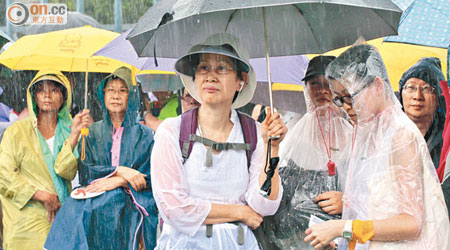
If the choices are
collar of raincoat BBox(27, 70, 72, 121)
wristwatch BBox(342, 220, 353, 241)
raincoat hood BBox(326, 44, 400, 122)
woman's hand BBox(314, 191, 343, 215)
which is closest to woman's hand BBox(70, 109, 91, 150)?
collar of raincoat BBox(27, 70, 72, 121)

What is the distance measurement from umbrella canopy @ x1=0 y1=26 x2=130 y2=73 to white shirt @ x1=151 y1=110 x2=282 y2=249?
2.71 meters

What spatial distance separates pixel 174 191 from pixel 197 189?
0.15m

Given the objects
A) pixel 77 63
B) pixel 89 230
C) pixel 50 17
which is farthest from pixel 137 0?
pixel 89 230

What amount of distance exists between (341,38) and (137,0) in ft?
44.2

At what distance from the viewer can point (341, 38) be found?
4293 mm

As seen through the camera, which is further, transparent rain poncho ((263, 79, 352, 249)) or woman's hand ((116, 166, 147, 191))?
woman's hand ((116, 166, 147, 191))

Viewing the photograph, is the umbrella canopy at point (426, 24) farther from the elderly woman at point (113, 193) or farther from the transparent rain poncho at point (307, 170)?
the elderly woman at point (113, 193)

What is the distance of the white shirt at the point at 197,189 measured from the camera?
341 centimetres

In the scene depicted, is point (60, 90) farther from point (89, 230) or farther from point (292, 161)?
point (292, 161)

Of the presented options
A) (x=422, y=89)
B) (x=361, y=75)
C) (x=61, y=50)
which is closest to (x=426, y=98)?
(x=422, y=89)

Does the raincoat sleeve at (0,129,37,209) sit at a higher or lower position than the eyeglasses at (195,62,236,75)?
lower

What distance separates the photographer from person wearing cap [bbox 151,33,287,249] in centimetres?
342

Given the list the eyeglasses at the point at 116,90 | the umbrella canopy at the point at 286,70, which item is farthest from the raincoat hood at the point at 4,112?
the umbrella canopy at the point at 286,70

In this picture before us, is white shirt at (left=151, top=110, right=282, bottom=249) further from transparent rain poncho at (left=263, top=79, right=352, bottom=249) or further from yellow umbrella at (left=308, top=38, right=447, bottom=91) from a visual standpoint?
yellow umbrella at (left=308, top=38, right=447, bottom=91)
